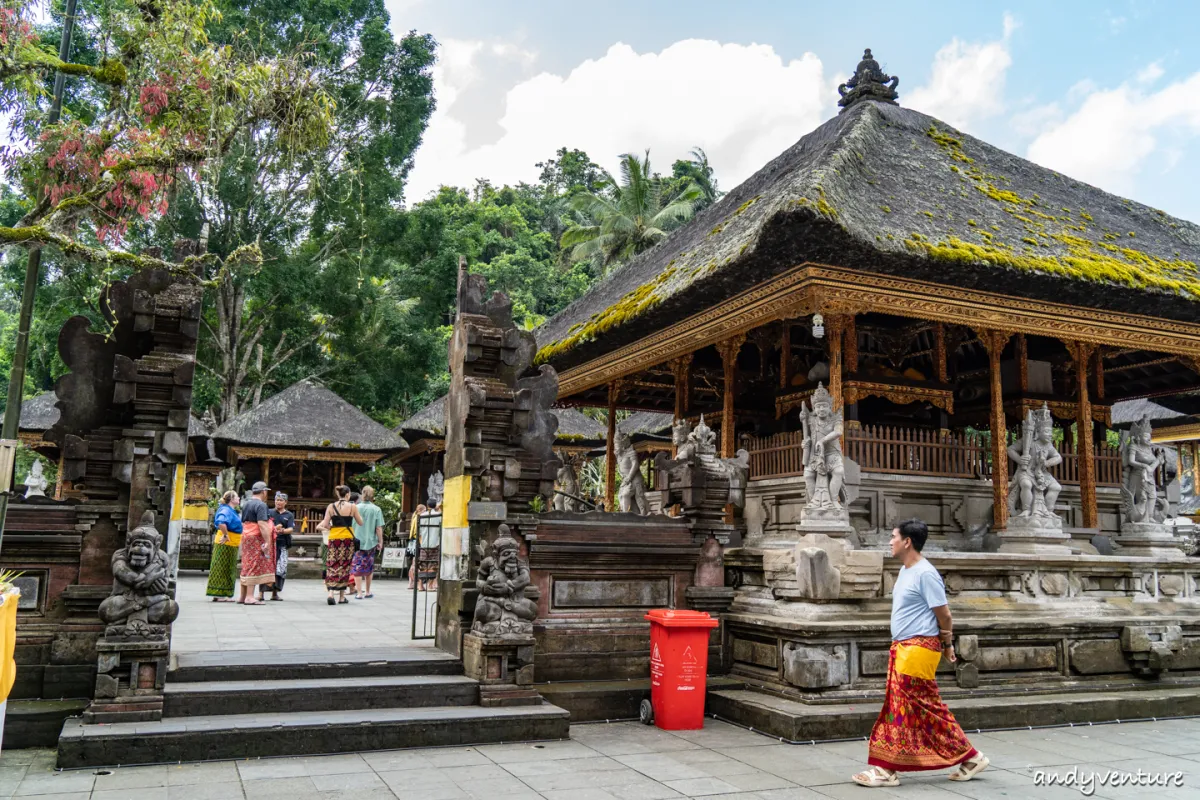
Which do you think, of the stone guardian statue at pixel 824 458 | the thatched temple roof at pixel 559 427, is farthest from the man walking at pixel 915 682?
the thatched temple roof at pixel 559 427

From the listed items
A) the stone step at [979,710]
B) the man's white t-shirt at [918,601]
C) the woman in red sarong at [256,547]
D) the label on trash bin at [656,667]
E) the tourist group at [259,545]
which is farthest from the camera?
the tourist group at [259,545]

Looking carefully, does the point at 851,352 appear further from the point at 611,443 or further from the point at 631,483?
the point at 611,443

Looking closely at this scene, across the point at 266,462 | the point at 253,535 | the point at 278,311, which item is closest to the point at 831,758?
the point at 253,535

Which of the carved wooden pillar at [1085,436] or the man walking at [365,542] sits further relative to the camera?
the man walking at [365,542]

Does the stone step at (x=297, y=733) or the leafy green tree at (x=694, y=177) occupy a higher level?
the leafy green tree at (x=694, y=177)

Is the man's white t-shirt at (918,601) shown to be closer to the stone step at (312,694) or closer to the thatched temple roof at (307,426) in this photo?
the stone step at (312,694)

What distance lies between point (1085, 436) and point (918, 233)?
167 inches

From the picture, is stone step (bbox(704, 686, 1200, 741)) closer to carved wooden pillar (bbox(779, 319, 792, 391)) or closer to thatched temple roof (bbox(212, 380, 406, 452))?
carved wooden pillar (bbox(779, 319, 792, 391))

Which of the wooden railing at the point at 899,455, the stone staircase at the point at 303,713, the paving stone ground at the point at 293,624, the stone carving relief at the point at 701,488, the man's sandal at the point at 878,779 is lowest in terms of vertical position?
the man's sandal at the point at 878,779

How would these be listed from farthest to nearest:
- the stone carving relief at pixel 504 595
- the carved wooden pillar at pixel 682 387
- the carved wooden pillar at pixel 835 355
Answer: the carved wooden pillar at pixel 682 387
the carved wooden pillar at pixel 835 355
the stone carving relief at pixel 504 595

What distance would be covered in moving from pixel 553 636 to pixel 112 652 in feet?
11.8

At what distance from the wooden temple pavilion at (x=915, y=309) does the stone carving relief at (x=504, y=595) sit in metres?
3.68

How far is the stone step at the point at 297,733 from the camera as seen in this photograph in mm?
5902

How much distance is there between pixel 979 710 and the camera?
8.09 meters
